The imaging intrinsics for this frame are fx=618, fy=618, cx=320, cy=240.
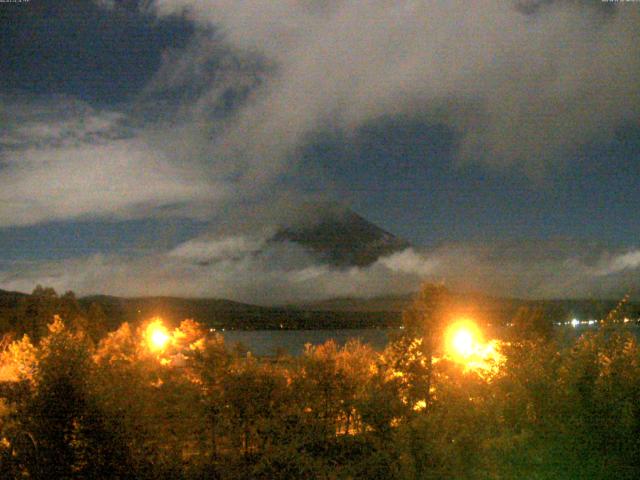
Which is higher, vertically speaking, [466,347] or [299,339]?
[466,347]

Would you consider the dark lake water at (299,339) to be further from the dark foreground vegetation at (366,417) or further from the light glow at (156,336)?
the dark foreground vegetation at (366,417)

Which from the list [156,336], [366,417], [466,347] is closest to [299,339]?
[156,336]

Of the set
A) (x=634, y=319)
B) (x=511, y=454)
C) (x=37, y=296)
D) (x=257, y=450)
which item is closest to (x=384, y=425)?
(x=511, y=454)

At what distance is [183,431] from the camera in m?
11.9

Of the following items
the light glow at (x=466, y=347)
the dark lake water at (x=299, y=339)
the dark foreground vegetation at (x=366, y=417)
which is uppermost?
the light glow at (x=466, y=347)

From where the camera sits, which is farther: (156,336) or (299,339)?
(299,339)

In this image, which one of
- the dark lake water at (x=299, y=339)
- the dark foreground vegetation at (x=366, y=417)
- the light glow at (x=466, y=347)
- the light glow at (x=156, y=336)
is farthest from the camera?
the dark lake water at (x=299, y=339)

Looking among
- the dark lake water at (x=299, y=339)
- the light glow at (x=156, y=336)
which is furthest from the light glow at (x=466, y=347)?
the dark lake water at (x=299, y=339)

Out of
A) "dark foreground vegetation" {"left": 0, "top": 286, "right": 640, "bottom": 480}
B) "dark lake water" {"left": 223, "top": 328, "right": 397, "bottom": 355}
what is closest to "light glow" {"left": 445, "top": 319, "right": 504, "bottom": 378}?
"dark foreground vegetation" {"left": 0, "top": 286, "right": 640, "bottom": 480}

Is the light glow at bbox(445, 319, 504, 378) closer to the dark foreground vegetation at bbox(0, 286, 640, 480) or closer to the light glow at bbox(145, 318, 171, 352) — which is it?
the dark foreground vegetation at bbox(0, 286, 640, 480)

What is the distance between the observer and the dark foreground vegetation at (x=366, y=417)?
873cm

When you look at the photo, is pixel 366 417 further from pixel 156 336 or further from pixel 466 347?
pixel 156 336

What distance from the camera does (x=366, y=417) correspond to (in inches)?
415

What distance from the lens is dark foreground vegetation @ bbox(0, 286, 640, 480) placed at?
8727mm
